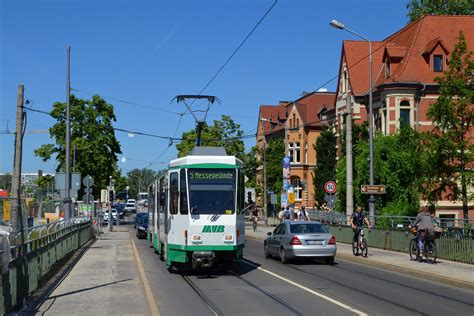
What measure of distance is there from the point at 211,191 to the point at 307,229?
540 cm

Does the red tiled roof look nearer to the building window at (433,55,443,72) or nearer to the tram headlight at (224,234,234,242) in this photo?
the building window at (433,55,443,72)

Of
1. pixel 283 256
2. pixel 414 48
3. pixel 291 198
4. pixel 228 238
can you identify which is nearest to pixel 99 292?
pixel 228 238

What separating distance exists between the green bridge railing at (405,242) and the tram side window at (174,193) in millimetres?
8812

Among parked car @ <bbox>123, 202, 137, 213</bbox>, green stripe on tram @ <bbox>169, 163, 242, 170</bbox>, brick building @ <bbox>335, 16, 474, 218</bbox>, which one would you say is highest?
brick building @ <bbox>335, 16, 474, 218</bbox>

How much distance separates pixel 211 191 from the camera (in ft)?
57.0

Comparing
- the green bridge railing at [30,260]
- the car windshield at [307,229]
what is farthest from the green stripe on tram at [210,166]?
the car windshield at [307,229]

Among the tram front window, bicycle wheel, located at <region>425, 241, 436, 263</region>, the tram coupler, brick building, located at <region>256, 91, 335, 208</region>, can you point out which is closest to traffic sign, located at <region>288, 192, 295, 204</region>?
bicycle wheel, located at <region>425, 241, 436, 263</region>

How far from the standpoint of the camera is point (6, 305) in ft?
32.4

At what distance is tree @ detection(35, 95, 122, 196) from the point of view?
63.8 m

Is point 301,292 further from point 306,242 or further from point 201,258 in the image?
point 306,242

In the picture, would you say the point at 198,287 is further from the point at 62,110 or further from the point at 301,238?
the point at 62,110

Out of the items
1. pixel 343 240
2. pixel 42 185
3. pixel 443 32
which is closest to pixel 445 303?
pixel 343 240

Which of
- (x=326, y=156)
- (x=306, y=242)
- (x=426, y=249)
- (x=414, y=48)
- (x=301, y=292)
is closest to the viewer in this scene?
(x=301, y=292)

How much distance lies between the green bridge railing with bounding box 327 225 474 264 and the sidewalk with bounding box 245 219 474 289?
29 cm
